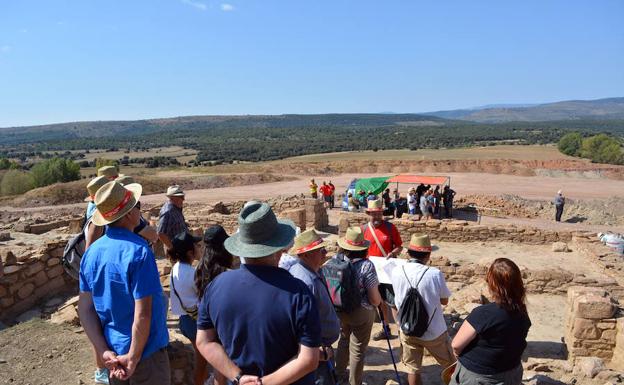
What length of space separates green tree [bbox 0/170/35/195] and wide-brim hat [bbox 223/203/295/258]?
4022 centimetres

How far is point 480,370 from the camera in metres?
3.62

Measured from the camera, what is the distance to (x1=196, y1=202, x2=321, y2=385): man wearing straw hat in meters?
2.59

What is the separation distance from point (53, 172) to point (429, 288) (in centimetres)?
4067

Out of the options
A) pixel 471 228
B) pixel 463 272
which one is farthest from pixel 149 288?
pixel 471 228

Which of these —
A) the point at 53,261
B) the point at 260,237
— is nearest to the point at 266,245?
the point at 260,237

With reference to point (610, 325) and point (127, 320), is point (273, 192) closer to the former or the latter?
point (610, 325)

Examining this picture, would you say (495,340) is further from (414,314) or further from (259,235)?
(259,235)

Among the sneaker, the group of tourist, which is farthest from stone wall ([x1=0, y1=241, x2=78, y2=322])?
the sneaker

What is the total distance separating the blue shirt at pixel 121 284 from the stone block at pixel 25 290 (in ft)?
16.6

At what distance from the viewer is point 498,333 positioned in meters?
3.50

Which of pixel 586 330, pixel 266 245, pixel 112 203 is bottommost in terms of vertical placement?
pixel 586 330

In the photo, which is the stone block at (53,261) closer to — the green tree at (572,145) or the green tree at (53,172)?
the green tree at (53,172)

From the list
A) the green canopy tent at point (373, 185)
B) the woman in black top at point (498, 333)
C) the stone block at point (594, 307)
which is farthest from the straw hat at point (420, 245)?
the green canopy tent at point (373, 185)

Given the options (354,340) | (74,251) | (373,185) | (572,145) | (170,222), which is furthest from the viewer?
(572,145)
